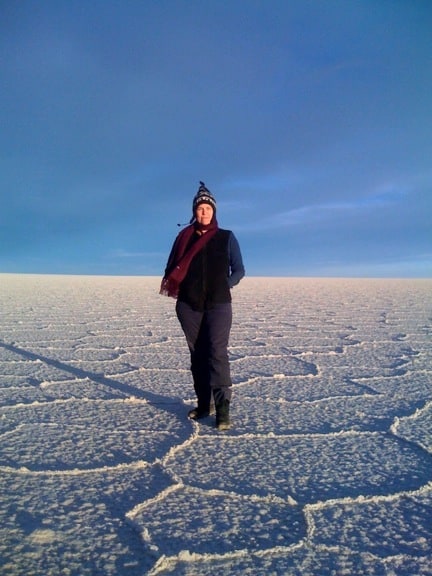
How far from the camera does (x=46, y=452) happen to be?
2.37 metres

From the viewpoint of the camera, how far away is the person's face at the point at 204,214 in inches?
111

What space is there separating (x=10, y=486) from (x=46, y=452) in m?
0.36

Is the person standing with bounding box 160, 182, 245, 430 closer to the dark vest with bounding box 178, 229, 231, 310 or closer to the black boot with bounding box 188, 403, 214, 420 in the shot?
the dark vest with bounding box 178, 229, 231, 310

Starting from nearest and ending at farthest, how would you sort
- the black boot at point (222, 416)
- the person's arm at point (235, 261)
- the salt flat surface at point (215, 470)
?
the salt flat surface at point (215, 470), the black boot at point (222, 416), the person's arm at point (235, 261)

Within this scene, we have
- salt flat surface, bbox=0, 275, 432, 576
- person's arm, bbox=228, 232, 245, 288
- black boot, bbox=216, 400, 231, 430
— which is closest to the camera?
salt flat surface, bbox=0, 275, 432, 576

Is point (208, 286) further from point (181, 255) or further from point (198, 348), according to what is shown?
point (198, 348)

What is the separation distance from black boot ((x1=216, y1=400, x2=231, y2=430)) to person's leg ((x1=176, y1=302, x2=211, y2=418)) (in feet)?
0.57

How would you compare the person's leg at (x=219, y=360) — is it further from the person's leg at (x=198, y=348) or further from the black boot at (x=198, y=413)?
the black boot at (x=198, y=413)

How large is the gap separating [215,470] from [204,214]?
4.55 ft

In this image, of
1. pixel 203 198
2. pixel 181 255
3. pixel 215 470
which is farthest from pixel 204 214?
pixel 215 470

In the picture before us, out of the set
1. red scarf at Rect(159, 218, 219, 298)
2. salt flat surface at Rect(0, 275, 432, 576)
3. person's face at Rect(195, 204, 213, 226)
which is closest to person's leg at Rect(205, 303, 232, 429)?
salt flat surface at Rect(0, 275, 432, 576)

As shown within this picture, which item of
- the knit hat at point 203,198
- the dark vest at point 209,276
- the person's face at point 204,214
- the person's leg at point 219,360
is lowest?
the person's leg at point 219,360

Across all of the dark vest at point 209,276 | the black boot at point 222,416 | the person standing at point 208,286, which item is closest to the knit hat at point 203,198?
the person standing at point 208,286

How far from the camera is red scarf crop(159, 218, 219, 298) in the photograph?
2.83 m
